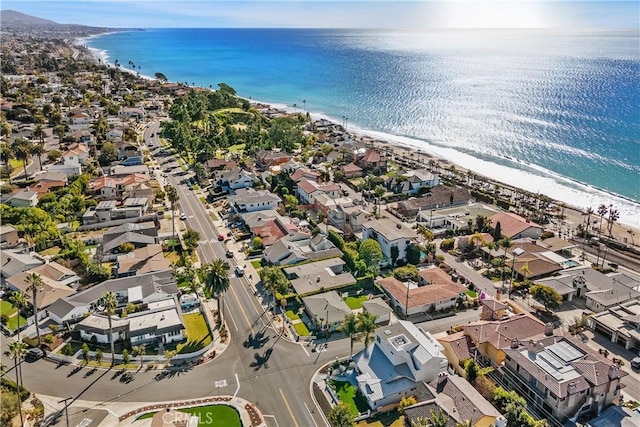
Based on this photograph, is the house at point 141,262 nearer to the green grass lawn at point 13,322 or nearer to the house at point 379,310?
the green grass lawn at point 13,322

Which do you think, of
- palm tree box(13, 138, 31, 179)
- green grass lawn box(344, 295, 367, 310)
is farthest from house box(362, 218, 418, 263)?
palm tree box(13, 138, 31, 179)

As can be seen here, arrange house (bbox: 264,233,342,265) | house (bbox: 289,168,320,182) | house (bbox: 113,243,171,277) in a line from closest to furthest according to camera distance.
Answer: house (bbox: 113,243,171,277)
house (bbox: 264,233,342,265)
house (bbox: 289,168,320,182)

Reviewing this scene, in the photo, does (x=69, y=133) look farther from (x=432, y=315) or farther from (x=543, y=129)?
(x=543, y=129)

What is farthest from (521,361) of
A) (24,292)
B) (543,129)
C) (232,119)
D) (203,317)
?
(232,119)

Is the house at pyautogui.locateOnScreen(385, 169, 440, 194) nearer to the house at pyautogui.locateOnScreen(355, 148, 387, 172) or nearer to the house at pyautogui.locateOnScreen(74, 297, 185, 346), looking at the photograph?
the house at pyautogui.locateOnScreen(355, 148, 387, 172)

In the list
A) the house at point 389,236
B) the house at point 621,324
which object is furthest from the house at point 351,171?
the house at point 621,324

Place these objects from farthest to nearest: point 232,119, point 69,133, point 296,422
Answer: point 232,119
point 69,133
point 296,422

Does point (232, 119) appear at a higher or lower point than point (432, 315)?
higher
